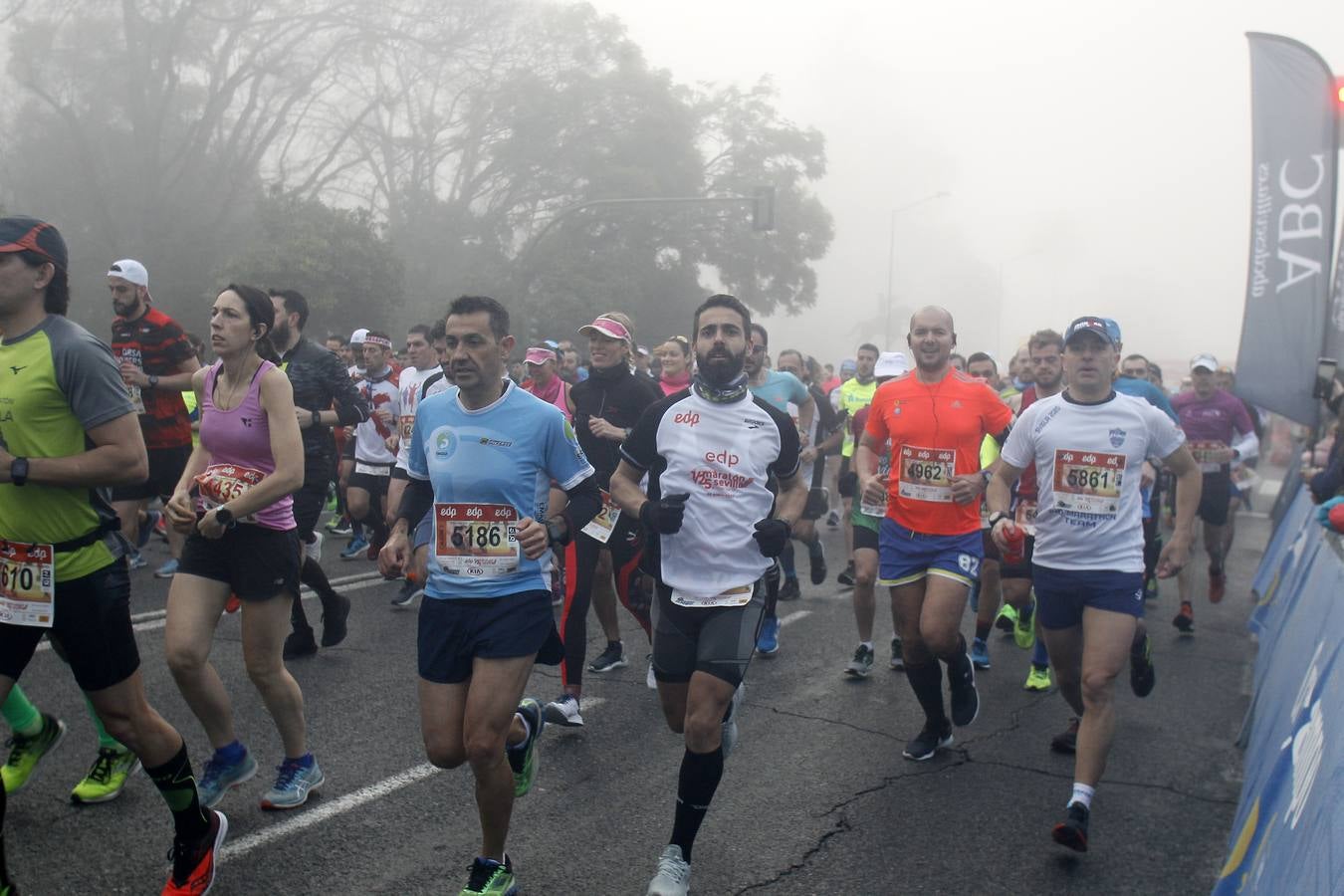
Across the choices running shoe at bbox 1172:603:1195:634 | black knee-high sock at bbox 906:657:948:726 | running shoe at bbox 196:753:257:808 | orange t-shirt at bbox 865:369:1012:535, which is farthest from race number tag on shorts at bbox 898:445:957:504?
running shoe at bbox 1172:603:1195:634

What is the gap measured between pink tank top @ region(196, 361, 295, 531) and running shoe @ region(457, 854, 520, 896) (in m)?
1.63

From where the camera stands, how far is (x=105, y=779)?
179 inches

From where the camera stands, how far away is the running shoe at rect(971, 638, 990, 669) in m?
7.58

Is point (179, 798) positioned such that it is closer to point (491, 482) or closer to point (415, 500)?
point (415, 500)

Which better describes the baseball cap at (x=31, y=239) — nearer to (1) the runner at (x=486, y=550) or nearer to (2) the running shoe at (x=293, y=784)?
(1) the runner at (x=486, y=550)

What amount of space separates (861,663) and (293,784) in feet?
12.2

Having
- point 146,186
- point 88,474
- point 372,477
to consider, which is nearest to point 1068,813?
point 88,474

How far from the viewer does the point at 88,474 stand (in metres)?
3.53

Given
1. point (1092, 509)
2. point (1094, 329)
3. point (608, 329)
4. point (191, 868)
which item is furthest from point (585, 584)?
point (1094, 329)

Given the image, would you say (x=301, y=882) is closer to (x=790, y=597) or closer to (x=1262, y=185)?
(x=790, y=597)

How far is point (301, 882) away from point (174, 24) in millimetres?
35180

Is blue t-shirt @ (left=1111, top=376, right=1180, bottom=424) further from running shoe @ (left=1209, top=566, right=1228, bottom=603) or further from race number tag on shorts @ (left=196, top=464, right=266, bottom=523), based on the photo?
race number tag on shorts @ (left=196, top=464, right=266, bottom=523)

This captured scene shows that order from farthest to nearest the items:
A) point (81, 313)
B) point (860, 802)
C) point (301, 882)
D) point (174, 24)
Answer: point (174, 24) → point (81, 313) → point (860, 802) → point (301, 882)

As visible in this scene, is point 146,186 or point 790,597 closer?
point 790,597
